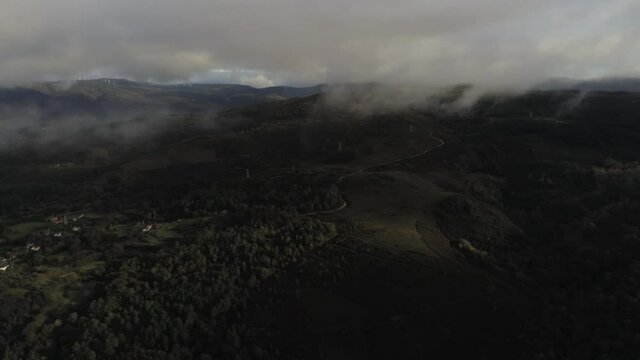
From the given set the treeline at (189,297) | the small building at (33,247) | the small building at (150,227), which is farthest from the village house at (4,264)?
the small building at (150,227)

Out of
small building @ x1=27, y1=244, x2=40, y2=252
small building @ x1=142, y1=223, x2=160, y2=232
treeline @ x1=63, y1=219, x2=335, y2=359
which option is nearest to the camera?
treeline @ x1=63, y1=219, x2=335, y2=359

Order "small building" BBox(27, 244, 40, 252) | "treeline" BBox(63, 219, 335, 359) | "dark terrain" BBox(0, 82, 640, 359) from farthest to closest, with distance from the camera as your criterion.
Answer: "small building" BBox(27, 244, 40, 252), "treeline" BBox(63, 219, 335, 359), "dark terrain" BBox(0, 82, 640, 359)

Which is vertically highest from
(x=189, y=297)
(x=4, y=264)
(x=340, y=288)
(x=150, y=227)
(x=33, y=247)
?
(x=340, y=288)

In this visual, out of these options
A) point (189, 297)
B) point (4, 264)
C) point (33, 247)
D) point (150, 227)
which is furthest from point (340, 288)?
point (33, 247)

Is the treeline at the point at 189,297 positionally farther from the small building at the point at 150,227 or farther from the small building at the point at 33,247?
the small building at the point at 33,247

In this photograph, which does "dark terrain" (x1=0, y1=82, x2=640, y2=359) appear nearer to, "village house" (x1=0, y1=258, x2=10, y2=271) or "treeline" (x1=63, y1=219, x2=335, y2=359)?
"treeline" (x1=63, y1=219, x2=335, y2=359)

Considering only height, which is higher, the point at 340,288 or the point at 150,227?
the point at 340,288

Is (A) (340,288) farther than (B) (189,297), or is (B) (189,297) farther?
(A) (340,288)

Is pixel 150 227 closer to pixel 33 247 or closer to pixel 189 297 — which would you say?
pixel 33 247

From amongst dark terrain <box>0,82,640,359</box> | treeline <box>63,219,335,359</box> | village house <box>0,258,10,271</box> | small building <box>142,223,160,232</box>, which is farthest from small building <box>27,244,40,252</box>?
treeline <box>63,219,335,359</box>

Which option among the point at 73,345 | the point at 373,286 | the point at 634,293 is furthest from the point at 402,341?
the point at 73,345

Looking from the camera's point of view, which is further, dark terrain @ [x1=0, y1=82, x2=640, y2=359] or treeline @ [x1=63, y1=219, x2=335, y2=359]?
treeline @ [x1=63, y1=219, x2=335, y2=359]

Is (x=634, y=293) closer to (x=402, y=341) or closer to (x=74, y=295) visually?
(x=402, y=341)
